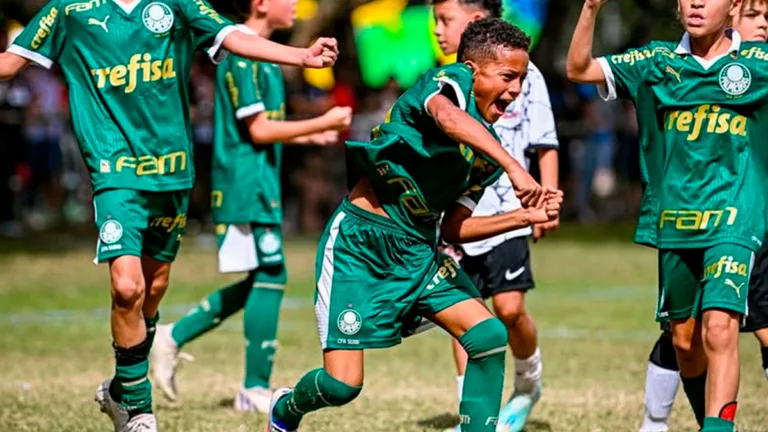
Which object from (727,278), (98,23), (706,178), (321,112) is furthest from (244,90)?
(321,112)

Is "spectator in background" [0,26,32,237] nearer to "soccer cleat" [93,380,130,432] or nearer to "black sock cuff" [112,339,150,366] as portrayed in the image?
"soccer cleat" [93,380,130,432]

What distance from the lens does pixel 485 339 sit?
5.93 m

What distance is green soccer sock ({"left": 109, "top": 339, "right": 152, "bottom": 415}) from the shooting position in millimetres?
6512

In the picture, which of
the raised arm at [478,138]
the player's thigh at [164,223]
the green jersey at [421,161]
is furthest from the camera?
the player's thigh at [164,223]

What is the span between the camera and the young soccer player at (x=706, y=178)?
5914mm

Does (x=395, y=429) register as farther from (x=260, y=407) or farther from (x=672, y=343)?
(x=672, y=343)

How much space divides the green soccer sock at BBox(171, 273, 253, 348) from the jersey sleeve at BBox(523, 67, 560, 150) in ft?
6.31

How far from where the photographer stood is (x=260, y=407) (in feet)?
26.3

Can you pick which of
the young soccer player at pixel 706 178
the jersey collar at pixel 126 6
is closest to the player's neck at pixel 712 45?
the young soccer player at pixel 706 178

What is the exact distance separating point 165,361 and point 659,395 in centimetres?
281

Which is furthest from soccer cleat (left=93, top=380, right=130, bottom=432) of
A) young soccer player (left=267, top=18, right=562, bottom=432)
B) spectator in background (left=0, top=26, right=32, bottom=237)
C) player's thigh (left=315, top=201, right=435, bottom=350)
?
spectator in background (left=0, top=26, right=32, bottom=237)

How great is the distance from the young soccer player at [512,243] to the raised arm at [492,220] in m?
1.30

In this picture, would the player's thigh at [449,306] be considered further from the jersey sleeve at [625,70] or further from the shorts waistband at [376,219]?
the jersey sleeve at [625,70]

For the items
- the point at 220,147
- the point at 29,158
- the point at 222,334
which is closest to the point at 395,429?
the point at 220,147
